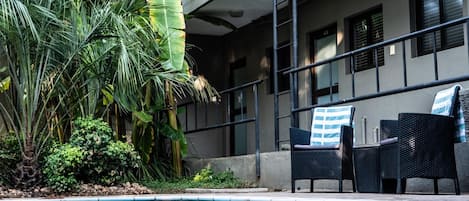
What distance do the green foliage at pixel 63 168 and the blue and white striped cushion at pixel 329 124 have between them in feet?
9.00

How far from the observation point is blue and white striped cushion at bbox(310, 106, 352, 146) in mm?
7250

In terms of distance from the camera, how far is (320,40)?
10.2 meters

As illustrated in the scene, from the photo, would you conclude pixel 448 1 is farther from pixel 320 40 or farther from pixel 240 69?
pixel 240 69

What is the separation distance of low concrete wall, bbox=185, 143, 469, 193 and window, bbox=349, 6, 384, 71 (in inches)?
82.3

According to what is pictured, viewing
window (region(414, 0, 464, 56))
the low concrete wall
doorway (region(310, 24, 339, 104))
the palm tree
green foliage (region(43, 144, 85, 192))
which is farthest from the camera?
doorway (region(310, 24, 339, 104))

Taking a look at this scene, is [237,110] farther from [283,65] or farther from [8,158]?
[8,158]

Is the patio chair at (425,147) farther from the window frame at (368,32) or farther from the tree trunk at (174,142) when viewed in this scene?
the tree trunk at (174,142)

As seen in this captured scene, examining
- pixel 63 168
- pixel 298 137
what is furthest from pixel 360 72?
pixel 63 168

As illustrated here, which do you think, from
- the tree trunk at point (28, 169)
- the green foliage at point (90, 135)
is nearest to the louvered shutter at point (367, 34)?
Answer: the green foliage at point (90, 135)

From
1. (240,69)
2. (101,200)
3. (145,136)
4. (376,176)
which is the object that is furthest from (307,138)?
(240,69)

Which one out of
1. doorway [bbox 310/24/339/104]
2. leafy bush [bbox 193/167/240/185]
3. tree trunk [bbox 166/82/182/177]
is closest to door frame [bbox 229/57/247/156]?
doorway [bbox 310/24/339/104]

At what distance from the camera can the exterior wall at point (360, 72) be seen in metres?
7.76

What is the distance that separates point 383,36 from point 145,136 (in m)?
3.78

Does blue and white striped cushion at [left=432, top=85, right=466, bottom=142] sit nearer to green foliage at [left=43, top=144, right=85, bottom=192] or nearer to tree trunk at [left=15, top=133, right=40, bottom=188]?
green foliage at [left=43, top=144, right=85, bottom=192]
